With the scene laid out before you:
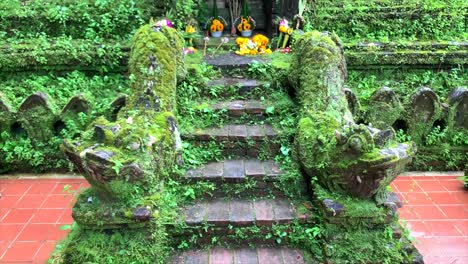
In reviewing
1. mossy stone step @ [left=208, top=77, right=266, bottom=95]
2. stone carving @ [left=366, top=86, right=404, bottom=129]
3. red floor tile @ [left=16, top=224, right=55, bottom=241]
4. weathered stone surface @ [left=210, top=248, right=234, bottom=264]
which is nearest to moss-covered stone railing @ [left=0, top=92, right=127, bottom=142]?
mossy stone step @ [left=208, top=77, right=266, bottom=95]

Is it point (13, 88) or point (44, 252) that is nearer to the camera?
point (44, 252)

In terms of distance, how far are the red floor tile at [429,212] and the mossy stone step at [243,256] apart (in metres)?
1.58

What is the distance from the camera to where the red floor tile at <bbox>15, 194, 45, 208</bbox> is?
4479mm

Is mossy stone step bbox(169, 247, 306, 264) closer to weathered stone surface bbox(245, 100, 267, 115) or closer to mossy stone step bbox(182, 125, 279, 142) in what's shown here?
mossy stone step bbox(182, 125, 279, 142)

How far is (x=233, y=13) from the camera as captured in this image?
6.77 metres

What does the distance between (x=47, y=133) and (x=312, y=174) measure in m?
3.22

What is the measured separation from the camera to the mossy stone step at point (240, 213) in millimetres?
3588

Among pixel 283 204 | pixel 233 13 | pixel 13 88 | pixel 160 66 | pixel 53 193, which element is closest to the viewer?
pixel 283 204

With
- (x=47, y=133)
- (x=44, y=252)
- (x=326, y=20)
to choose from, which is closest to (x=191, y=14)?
(x=326, y=20)

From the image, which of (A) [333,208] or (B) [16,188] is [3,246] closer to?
(B) [16,188]

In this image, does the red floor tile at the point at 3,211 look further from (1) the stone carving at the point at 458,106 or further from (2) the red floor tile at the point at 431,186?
(1) the stone carving at the point at 458,106

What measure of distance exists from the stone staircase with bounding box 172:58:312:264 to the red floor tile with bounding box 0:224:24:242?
167cm

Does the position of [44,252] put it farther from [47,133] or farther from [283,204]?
[283,204]

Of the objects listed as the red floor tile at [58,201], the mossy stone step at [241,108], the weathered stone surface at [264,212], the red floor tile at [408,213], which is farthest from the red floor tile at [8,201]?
the red floor tile at [408,213]
